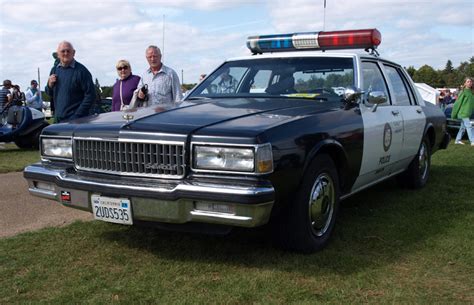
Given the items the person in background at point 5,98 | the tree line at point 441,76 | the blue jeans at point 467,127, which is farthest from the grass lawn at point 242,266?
the tree line at point 441,76

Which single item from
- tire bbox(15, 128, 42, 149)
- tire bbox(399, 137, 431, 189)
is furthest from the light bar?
tire bbox(15, 128, 42, 149)

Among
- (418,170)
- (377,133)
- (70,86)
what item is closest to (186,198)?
(377,133)

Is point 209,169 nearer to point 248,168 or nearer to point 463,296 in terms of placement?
point 248,168

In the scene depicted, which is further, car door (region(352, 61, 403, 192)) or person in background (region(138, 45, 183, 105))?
person in background (region(138, 45, 183, 105))

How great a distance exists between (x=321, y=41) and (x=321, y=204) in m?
2.28

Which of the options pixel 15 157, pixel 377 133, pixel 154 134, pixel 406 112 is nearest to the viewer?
pixel 154 134

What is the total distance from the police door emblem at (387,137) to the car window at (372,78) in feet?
1.19

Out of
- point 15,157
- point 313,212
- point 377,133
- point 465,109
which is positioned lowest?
point 15,157

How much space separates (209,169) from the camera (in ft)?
11.2

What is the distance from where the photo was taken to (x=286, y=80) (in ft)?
16.4

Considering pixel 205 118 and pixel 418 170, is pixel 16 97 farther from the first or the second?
pixel 205 118

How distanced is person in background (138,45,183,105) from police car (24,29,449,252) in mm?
947

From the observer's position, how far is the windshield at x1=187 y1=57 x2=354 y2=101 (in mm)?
4852

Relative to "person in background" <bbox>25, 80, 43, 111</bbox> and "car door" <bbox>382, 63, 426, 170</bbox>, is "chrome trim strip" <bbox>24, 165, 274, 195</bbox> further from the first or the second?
"person in background" <bbox>25, 80, 43, 111</bbox>
